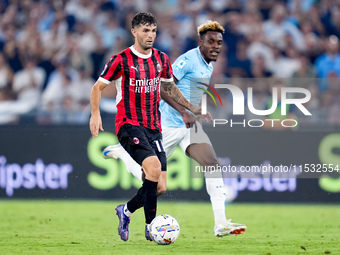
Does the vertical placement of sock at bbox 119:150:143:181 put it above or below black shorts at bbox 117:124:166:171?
below

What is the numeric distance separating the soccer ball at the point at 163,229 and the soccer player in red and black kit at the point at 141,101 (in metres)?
0.17

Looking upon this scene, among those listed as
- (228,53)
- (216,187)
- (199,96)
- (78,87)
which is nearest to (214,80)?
(228,53)

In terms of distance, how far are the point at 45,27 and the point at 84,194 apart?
163 inches

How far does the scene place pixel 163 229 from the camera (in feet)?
20.7

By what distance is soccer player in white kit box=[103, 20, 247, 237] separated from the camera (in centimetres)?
700

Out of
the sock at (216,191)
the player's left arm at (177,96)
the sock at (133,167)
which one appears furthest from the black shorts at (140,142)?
the sock at (133,167)

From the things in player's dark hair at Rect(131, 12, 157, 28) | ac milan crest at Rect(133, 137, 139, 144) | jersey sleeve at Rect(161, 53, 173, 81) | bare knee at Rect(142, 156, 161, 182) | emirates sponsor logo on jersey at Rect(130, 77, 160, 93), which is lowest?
bare knee at Rect(142, 156, 161, 182)

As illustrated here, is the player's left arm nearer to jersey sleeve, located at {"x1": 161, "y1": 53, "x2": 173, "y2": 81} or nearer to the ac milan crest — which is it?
jersey sleeve, located at {"x1": 161, "y1": 53, "x2": 173, "y2": 81}

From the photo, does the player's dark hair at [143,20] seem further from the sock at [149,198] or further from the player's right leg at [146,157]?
the sock at [149,198]

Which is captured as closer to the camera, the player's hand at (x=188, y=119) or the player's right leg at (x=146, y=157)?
the player's right leg at (x=146, y=157)

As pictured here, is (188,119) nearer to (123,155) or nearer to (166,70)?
(166,70)

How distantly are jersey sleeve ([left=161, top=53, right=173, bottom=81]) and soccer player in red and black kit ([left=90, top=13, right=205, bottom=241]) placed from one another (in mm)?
10

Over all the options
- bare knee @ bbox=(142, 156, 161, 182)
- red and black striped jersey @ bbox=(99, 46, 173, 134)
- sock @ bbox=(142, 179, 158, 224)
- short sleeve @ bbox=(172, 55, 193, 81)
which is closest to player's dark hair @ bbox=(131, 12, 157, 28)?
red and black striped jersey @ bbox=(99, 46, 173, 134)

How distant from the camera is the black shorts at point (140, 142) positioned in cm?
639
